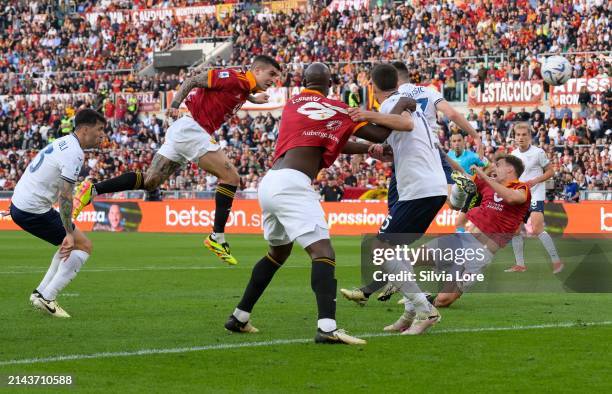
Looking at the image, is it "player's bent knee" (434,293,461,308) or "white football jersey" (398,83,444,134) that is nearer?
"player's bent knee" (434,293,461,308)

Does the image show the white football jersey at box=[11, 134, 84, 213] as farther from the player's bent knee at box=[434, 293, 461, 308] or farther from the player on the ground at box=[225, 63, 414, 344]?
the player's bent knee at box=[434, 293, 461, 308]

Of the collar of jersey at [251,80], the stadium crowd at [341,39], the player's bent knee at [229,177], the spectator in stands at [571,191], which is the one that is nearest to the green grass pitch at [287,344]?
the player's bent knee at [229,177]

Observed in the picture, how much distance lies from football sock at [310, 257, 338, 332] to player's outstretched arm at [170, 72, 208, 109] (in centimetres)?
421

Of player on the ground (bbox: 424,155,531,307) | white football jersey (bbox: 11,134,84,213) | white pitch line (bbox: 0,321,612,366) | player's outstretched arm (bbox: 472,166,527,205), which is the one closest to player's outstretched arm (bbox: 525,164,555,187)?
player on the ground (bbox: 424,155,531,307)

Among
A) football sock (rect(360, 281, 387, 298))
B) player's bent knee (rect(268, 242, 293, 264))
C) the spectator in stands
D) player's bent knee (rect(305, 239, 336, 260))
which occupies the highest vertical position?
player's bent knee (rect(305, 239, 336, 260))

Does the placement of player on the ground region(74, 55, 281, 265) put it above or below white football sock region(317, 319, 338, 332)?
above

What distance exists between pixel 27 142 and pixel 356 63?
14.2 m

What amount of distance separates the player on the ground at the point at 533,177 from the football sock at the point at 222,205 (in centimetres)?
502

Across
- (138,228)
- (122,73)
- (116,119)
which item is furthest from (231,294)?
(122,73)

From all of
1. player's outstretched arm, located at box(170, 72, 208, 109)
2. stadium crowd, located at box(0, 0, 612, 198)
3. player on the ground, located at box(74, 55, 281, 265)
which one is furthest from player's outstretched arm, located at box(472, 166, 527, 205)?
stadium crowd, located at box(0, 0, 612, 198)

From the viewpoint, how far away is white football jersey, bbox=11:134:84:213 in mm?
10750

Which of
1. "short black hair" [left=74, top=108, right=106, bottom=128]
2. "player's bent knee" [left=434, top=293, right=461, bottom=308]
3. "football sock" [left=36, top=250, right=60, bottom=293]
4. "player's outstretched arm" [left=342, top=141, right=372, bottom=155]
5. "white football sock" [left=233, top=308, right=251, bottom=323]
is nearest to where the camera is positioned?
"player's outstretched arm" [left=342, top=141, right=372, bottom=155]

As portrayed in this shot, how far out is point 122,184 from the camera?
1270 cm

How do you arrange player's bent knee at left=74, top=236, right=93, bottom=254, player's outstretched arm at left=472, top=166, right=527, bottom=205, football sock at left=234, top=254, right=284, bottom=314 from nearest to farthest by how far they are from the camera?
1. football sock at left=234, top=254, right=284, bottom=314
2. player's bent knee at left=74, top=236, right=93, bottom=254
3. player's outstretched arm at left=472, top=166, right=527, bottom=205
